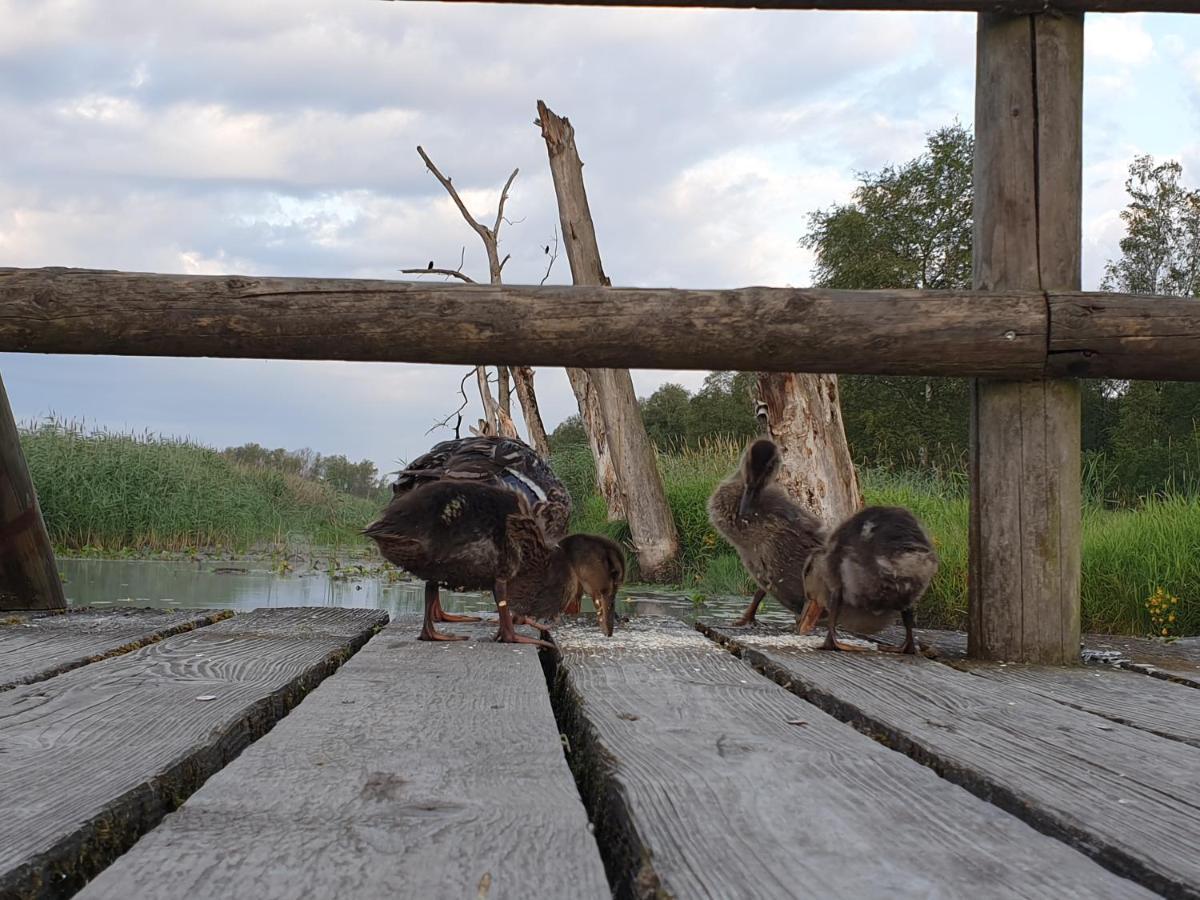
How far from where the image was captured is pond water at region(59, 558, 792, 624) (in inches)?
316

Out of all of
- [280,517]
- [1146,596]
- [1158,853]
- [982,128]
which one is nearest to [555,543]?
[982,128]

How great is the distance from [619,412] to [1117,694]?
8246 mm

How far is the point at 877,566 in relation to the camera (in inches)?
167

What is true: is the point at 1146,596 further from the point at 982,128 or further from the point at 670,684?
the point at 670,684

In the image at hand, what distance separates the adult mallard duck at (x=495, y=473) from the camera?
14.4 feet

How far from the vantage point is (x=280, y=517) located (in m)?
17.3

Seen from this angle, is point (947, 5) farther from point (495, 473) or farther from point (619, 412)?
point (619, 412)

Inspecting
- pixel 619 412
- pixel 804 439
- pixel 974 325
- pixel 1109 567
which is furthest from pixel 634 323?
pixel 619 412

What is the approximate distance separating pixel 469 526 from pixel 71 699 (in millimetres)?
1806

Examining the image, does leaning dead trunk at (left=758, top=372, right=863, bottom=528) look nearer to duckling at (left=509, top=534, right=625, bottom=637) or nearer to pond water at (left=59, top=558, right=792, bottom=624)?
pond water at (left=59, top=558, right=792, bottom=624)

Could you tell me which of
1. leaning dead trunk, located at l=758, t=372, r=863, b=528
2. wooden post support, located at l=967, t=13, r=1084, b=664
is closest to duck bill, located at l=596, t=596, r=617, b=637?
wooden post support, located at l=967, t=13, r=1084, b=664

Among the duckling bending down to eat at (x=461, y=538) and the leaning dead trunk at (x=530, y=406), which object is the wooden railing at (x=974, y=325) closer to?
the duckling bending down to eat at (x=461, y=538)

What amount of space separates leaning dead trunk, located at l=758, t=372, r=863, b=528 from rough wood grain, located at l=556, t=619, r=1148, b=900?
5.64 meters

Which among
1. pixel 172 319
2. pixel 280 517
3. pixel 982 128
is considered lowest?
pixel 280 517
